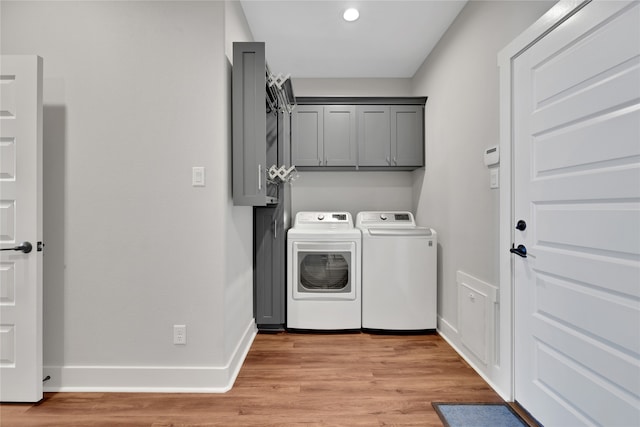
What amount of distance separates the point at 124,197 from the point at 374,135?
249 cm

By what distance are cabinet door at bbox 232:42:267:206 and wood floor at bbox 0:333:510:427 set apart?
119 centimetres

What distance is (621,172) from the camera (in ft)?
3.94

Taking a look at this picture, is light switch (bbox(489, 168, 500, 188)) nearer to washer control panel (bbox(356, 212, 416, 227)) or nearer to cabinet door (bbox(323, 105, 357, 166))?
washer control panel (bbox(356, 212, 416, 227))

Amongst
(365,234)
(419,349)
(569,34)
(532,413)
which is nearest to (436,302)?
(419,349)

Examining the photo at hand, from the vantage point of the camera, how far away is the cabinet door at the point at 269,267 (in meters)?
2.93

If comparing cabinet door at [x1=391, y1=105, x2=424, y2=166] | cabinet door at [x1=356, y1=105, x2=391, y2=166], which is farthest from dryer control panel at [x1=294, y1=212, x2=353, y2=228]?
cabinet door at [x1=391, y1=105, x2=424, y2=166]

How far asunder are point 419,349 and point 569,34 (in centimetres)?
223

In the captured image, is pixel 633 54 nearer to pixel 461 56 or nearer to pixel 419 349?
pixel 461 56

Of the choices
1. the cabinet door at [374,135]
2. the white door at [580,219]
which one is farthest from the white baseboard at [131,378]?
the cabinet door at [374,135]

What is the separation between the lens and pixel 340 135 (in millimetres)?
3506

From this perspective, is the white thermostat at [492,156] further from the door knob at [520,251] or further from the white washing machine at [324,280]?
the white washing machine at [324,280]

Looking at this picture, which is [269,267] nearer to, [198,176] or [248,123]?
[198,176]

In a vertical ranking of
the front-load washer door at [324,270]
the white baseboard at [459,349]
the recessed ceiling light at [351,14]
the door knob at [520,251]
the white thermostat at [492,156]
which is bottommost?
the white baseboard at [459,349]

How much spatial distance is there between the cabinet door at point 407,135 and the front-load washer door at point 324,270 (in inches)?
47.8
